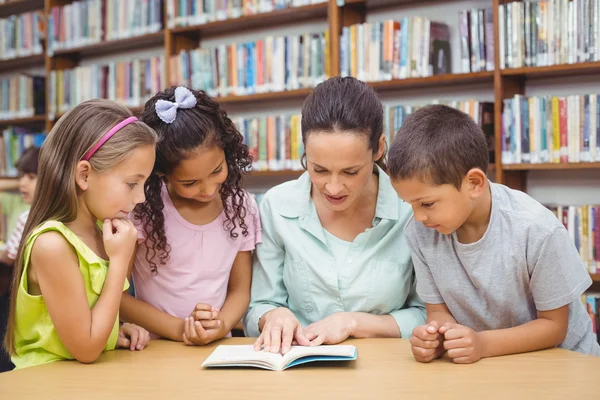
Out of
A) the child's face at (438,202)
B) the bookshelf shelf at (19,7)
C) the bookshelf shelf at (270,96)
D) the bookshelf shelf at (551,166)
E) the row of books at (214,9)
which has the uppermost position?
the bookshelf shelf at (19,7)

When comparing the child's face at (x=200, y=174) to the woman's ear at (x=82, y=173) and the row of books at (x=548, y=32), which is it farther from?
the row of books at (x=548, y=32)

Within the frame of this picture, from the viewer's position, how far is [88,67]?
4.28 m

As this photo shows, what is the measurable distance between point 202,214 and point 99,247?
1.12 ft

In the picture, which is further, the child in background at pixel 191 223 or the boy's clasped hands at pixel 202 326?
the child in background at pixel 191 223

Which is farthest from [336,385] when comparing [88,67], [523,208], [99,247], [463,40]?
[88,67]

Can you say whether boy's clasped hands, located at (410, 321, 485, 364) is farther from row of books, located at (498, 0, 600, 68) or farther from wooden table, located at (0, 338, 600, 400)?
row of books, located at (498, 0, 600, 68)

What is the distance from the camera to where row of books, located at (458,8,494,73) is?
2887 millimetres

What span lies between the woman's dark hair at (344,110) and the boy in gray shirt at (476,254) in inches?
5.7

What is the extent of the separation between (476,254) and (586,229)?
63.9 inches

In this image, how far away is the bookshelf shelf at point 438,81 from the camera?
9.68 ft

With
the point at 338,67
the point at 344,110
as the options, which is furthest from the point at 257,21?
the point at 344,110

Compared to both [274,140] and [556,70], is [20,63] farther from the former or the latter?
[556,70]

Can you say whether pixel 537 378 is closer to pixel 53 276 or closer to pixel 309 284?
pixel 309 284

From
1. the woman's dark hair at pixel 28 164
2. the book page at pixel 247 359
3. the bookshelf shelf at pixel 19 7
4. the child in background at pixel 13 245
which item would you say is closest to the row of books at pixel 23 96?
the bookshelf shelf at pixel 19 7
